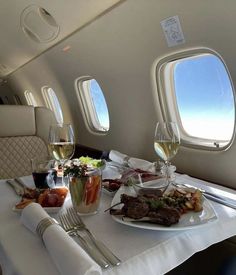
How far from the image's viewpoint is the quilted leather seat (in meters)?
2.34

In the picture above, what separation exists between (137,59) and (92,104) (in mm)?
1498

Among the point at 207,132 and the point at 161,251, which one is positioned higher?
the point at 161,251

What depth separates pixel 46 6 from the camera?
2111 millimetres

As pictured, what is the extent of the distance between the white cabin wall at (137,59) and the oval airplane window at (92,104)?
4.5 inches

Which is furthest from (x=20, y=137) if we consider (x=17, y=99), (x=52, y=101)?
(x=17, y=99)

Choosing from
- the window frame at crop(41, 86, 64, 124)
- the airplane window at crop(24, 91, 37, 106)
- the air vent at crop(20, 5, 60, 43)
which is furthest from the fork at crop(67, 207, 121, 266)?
the airplane window at crop(24, 91, 37, 106)

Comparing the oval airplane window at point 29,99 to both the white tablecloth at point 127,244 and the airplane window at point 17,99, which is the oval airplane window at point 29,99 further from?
the white tablecloth at point 127,244

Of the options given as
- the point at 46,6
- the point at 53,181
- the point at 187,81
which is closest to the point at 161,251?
the point at 53,181

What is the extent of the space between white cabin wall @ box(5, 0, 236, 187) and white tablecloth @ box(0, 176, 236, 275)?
98 centimetres

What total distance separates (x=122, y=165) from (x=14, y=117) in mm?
1288

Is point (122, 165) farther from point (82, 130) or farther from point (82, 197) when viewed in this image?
point (82, 130)

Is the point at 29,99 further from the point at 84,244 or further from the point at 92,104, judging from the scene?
the point at 84,244

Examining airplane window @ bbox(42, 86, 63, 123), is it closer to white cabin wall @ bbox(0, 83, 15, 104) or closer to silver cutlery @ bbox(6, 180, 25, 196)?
white cabin wall @ bbox(0, 83, 15, 104)

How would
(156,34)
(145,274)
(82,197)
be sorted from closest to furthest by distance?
(145,274) → (82,197) → (156,34)
